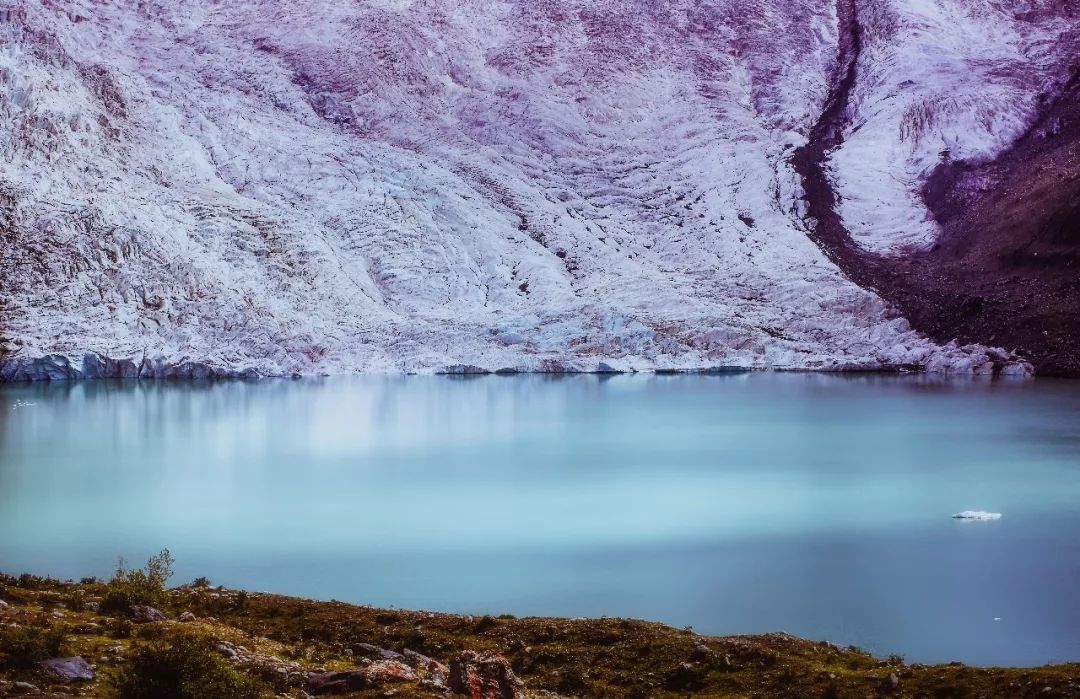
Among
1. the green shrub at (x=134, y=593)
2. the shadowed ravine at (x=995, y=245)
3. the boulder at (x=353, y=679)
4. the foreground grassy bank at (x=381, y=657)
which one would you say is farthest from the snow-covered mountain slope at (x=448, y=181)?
the boulder at (x=353, y=679)

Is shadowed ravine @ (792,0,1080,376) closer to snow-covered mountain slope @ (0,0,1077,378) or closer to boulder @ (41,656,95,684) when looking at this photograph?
snow-covered mountain slope @ (0,0,1077,378)

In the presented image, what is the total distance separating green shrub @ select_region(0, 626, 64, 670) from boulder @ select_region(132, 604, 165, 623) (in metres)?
1.96

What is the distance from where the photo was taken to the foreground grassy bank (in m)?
9.40

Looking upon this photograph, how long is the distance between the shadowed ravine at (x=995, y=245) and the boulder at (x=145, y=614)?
1824 inches

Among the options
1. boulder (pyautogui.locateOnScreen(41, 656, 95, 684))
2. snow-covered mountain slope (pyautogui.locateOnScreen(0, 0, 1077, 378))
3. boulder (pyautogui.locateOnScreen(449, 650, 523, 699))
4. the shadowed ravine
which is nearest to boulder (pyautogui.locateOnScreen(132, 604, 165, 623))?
boulder (pyautogui.locateOnScreen(41, 656, 95, 684))

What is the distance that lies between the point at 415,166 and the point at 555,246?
8336 millimetres

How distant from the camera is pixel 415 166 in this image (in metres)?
64.3

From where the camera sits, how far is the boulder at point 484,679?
9289mm

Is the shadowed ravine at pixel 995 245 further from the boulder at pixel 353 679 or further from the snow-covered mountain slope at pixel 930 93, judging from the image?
the boulder at pixel 353 679

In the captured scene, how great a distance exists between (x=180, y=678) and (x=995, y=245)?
56.4 m

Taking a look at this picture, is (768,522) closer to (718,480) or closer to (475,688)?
(718,480)

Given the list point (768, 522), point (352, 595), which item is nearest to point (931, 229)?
point (768, 522)

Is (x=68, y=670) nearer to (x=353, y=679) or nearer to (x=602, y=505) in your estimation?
(x=353, y=679)

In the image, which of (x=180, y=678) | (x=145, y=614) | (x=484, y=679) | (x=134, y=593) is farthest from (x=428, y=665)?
(x=134, y=593)
